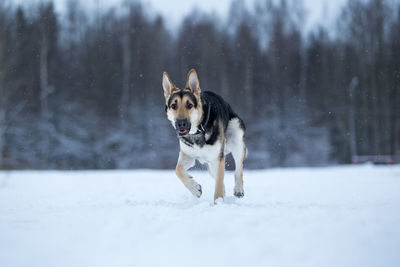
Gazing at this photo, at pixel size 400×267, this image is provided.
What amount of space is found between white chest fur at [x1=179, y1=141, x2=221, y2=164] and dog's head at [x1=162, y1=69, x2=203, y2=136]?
220mm

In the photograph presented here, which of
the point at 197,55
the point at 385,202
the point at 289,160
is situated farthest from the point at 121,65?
the point at 385,202

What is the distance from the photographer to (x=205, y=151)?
13.0 ft

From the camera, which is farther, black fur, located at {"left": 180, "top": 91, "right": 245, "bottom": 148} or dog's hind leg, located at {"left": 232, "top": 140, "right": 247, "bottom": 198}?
dog's hind leg, located at {"left": 232, "top": 140, "right": 247, "bottom": 198}

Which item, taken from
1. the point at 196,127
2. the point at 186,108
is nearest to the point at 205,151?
the point at 196,127

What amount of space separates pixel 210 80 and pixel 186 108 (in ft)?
50.7

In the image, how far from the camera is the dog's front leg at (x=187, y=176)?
4156mm

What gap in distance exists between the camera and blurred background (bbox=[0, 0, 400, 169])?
17484 millimetres

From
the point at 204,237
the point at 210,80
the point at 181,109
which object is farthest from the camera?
the point at 210,80

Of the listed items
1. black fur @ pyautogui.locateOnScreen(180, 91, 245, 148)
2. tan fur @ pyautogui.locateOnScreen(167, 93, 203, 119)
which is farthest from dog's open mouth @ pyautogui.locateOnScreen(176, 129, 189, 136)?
black fur @ pyautogui.locateOnScreen(180, 91, 245, 148)

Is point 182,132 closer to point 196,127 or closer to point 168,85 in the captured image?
point 196,127

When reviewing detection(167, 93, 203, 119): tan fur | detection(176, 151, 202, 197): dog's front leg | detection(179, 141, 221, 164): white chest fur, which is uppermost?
detection(167, 93, 203, 119): tan fur

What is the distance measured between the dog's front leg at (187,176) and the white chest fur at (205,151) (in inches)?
6.5

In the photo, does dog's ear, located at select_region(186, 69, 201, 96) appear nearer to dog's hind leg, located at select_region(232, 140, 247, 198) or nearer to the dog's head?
the dog's head

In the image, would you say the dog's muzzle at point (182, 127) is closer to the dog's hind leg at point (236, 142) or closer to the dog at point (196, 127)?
the dog at point (196, 127)
